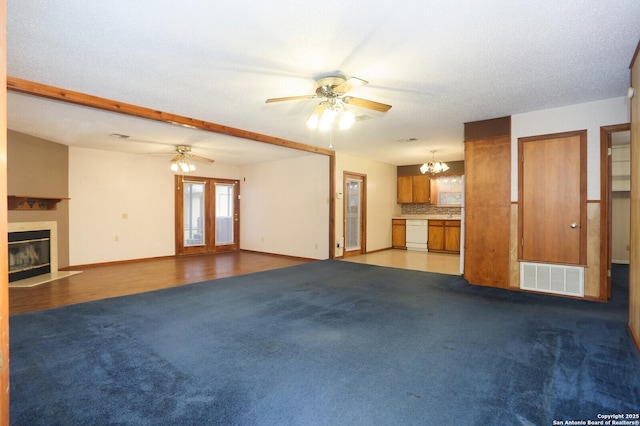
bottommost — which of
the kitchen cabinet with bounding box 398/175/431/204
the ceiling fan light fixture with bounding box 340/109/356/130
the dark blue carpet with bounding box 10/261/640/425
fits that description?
the dark blue carpet with bounding box 10/261/640/425

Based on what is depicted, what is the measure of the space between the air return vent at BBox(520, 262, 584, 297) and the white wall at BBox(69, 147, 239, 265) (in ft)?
24.7

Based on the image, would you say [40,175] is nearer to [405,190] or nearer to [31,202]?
[31,202]

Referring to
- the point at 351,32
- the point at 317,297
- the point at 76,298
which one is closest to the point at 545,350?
the point at 317,297

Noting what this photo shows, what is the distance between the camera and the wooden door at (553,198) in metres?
4.08

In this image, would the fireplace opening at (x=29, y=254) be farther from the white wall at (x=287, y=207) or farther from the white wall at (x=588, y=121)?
the white wall at (x=588, y=121)

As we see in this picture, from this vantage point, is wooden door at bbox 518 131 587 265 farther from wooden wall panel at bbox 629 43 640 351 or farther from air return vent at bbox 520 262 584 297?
wooden wall panel at bbox 629 43 640 351

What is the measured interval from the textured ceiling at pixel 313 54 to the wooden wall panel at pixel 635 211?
0.93 feet

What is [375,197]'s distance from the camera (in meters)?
8.46

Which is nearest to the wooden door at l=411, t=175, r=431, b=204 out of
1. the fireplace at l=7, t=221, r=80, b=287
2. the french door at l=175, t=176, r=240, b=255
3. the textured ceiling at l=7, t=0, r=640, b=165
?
the textured ceiling at l=7, t=0, r=640, b=165

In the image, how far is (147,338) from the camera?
2.83m

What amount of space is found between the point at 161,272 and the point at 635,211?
6.74 meters

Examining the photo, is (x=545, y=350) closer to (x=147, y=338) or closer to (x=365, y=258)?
(x=147, y=338)

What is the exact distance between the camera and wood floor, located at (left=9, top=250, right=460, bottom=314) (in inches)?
167

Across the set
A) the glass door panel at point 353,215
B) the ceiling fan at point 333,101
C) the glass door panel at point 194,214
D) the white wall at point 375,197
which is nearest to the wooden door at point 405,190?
the white wall at point 375,197
